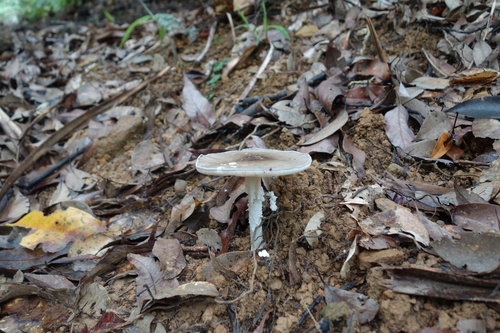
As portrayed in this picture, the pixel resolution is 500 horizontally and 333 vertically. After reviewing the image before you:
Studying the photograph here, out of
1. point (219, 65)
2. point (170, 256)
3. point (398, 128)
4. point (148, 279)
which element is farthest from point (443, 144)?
point (219, 65)

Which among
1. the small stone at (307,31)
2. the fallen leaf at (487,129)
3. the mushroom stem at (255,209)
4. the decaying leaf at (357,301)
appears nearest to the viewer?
the decaying leaf at (357,301)

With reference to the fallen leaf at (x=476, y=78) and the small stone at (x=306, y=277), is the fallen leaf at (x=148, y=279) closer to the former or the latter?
the small stone at (x=306, y=277)

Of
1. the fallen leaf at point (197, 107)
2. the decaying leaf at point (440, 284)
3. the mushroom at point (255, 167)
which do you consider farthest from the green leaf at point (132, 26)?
the decaying leaf at point (440, 284)

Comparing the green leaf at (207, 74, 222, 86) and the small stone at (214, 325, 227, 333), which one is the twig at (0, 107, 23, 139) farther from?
the small stone at (214, 325, 227, 333)

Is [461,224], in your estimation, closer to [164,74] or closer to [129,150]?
[129,150]

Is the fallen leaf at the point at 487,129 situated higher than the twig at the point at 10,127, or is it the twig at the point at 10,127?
the fallen leaf at the point at 487,129

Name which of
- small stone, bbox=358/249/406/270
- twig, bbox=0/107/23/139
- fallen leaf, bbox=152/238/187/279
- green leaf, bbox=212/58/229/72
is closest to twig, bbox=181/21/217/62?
green leaf, bbox=212/58/229/72
